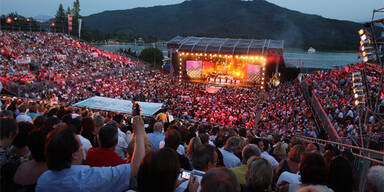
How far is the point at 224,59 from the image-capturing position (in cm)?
2702

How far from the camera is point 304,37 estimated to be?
4483 inches

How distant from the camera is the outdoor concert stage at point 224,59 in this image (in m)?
24.0

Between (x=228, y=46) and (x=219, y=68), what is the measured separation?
337cm

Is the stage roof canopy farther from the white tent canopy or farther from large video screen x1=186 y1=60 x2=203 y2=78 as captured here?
the white tent canopy

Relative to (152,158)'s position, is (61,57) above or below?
above

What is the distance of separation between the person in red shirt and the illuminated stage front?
918 inches

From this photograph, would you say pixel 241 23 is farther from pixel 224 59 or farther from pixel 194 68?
pixel 194 68

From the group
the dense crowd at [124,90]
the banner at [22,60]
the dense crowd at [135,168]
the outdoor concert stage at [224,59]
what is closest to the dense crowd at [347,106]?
the dense crowd at [124,90]

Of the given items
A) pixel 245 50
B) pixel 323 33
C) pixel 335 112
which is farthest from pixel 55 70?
pixel 323 33

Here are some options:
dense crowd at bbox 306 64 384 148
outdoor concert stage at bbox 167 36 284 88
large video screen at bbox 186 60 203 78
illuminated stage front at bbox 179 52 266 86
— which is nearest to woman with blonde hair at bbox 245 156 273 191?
dense crowd at bbox 306 64 384 148

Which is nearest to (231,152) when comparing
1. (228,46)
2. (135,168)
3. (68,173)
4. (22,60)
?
(135,168)

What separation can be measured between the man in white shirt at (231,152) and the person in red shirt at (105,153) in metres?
1.61

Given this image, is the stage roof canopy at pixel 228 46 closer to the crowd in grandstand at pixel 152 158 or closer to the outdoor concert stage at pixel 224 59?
the outdoor concert stage at pixel 224 59

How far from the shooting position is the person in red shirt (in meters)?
2.26
